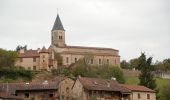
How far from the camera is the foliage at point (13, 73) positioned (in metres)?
88.8

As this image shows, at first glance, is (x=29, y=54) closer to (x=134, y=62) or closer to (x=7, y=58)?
(x=7, y=58)

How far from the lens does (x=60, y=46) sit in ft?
406

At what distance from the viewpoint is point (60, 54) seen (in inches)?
4683

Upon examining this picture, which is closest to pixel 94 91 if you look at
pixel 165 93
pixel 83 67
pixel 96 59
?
pixel 165 93

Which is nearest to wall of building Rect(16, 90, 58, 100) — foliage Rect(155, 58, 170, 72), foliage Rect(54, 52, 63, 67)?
foliage Rect(54, 52, 63, 67)

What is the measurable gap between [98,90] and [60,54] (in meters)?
48.6

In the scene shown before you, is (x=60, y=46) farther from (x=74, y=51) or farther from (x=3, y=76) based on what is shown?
(x=3, y=76)

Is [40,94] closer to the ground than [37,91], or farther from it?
closer to the ground

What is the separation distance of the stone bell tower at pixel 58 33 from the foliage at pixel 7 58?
2611 cm

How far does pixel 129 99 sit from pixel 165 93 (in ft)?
28.4

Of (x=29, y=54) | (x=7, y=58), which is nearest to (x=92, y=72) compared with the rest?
(x=7, y=58)

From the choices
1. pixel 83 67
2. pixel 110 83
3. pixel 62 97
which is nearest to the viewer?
pixel 62 97

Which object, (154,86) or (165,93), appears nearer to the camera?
(165,93)

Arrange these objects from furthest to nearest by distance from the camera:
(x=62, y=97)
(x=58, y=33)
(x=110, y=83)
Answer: (x=58, y=33) < (x=110, y=83) < (x=62, y=97)
